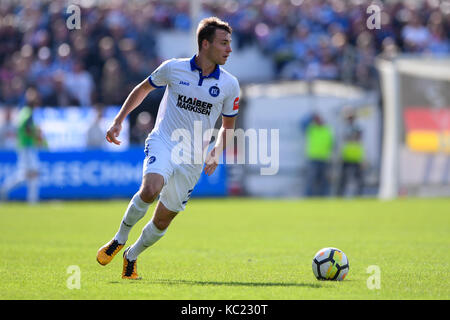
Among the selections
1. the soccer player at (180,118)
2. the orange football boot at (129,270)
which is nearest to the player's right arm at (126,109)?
the soccer player at (180,118)

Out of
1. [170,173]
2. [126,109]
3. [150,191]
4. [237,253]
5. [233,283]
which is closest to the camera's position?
[233,283]

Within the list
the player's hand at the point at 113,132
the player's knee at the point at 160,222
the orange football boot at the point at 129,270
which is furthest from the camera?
the player's knee at the point at 160,222

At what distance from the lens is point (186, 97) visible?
865cm

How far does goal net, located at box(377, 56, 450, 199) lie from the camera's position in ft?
81.8

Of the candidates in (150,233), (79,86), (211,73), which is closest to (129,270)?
(150,233)

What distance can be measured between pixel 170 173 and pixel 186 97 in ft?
2.77

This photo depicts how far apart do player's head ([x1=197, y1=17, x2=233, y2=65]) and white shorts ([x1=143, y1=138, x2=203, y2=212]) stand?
1061 millimetres

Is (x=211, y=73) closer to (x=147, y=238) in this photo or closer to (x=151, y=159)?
(x=151, y=159)

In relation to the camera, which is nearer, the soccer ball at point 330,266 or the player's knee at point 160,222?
the soccer ball at point 330,266

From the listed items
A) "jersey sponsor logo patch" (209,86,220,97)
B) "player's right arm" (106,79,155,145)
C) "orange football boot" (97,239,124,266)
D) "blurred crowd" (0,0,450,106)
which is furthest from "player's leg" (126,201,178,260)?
"blurred crowd" (0,0,450,106)

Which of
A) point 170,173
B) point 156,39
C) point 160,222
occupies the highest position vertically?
point 156,39

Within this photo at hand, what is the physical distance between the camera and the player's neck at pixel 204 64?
870 centimetres

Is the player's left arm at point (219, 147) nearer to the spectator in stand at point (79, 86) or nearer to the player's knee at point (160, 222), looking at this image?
the player's knee at point (160, 222)

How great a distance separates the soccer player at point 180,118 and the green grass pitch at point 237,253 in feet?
1.46
